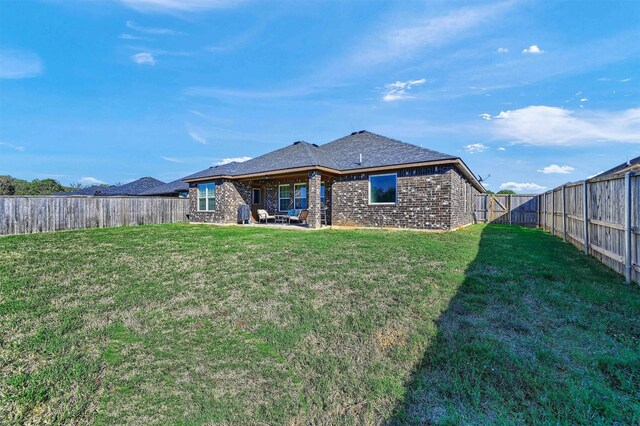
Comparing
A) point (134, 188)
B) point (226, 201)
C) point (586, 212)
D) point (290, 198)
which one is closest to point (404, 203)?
point (586, 212)

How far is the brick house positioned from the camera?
38.9 ft

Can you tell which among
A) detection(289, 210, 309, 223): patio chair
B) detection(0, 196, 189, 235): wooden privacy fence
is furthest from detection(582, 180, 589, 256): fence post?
detection(0, 196, 189, 235): wooden privacy fence

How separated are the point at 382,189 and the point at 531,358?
34.8ft

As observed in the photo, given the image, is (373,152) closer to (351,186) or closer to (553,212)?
(351,186)

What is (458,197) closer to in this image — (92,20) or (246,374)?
(246,374)

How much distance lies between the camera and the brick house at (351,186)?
38.9 ft

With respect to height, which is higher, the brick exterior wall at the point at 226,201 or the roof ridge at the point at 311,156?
the roof ridge at the point at 311,156

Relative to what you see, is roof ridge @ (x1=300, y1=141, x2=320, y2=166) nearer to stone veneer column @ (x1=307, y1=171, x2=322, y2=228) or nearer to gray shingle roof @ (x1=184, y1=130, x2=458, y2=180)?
gray shingle roof @ (x1=184, y1=130, x2=458, y2=180)

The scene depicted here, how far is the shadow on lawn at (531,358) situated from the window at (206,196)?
592 inches

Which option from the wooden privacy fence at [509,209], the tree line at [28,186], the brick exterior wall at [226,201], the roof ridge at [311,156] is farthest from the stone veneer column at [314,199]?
the tree line at [28,186]

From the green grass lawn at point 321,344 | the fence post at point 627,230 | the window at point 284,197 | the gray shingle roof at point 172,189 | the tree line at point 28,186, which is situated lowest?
the green grass lawn at point 321,344

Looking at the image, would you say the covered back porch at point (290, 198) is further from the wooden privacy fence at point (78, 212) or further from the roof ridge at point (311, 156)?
the wooden privacy fence at point (78, 212)

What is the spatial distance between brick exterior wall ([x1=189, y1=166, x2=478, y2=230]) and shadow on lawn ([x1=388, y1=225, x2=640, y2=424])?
6.97 metres

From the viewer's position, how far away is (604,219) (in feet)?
19.8
